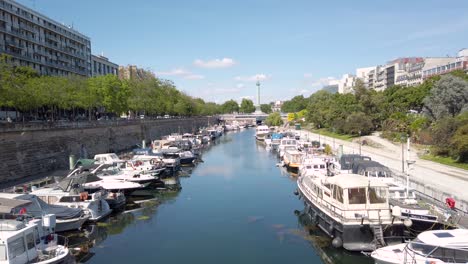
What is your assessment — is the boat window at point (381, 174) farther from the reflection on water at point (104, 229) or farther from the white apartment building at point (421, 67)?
the white apartment building at point (421, 67)

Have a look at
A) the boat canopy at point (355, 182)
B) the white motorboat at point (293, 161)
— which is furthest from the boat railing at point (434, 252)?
the white motorboat at point (293, 161)

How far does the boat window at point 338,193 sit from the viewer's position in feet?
82.6

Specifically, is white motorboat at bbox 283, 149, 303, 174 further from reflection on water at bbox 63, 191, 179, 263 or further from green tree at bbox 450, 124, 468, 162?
reflection on water at bbox 63, 191, 179, 263

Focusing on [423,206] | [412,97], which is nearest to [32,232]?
[423,206]

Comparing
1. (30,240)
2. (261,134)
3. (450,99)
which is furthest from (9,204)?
(261,134)

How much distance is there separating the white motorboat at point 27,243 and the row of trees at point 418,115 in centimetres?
3531

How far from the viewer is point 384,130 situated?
7888cm

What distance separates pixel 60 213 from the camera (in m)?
28.2

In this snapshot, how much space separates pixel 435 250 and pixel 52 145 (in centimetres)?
4734

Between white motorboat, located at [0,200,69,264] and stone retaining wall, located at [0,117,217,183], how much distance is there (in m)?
21.8

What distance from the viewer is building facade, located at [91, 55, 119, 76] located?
134750 millimetres

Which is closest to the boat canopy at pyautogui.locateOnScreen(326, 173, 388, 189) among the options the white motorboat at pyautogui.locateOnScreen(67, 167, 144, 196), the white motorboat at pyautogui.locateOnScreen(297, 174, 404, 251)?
the white motorboat at pyautogui.locateOnScreen(297, 174, 404, 251)

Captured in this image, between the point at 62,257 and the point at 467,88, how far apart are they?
71.5m

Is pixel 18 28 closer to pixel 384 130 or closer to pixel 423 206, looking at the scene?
pixel 384 130
